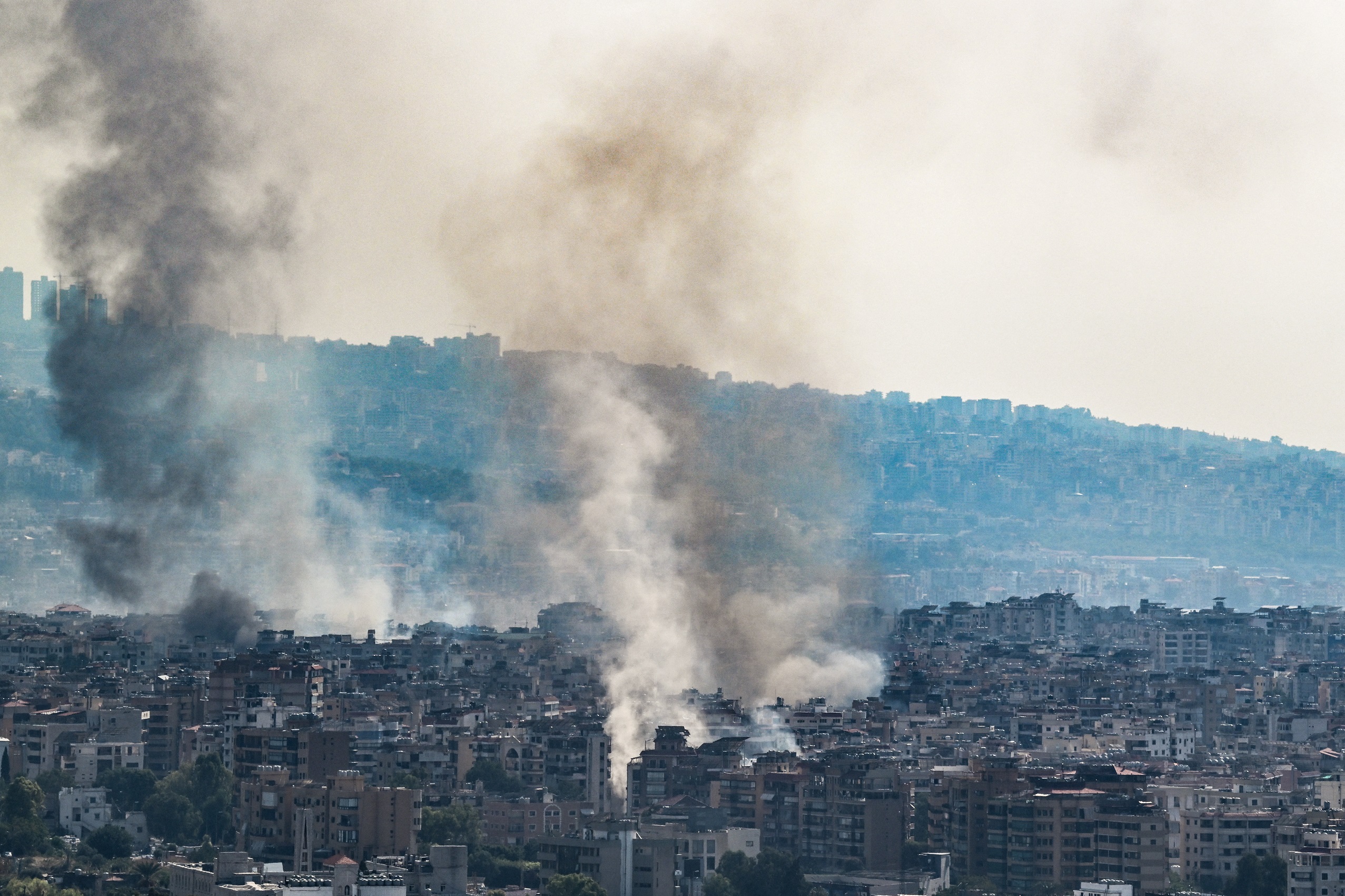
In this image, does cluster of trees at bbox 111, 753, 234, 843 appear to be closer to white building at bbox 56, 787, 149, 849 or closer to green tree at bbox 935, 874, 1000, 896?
white building at bbox 56, 787, 149, 849

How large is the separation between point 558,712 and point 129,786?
16.4 meters

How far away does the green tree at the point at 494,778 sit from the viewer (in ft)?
184

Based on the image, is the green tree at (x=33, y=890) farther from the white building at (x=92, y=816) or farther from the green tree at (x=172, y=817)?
the green tree at (x=172, y=817)

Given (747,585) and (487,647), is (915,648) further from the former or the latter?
(487,647)

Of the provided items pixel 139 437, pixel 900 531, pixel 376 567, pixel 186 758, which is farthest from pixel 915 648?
pixel 900 531

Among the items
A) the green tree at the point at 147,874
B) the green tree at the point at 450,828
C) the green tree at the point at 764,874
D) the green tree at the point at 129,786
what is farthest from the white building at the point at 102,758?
the green tree at the point at 764,874

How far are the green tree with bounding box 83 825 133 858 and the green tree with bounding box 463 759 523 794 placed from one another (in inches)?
342

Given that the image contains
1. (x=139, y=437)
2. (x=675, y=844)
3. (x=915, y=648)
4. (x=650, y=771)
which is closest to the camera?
(x=675, y=844)

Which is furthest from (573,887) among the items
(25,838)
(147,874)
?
(25,838)

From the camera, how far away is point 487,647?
300 ft

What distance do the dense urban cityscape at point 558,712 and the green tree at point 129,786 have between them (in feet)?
0.39

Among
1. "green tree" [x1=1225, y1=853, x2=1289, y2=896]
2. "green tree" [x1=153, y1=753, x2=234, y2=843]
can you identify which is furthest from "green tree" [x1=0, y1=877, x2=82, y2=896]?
"green tree" [x1=1225, y1=853, x2=1289, y2=896]

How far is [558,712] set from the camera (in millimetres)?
68875

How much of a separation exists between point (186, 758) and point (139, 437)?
28845mm
